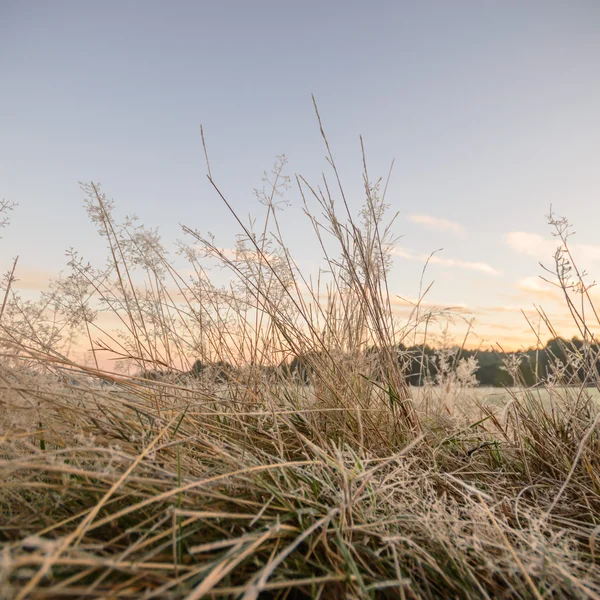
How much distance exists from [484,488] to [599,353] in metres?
0.67

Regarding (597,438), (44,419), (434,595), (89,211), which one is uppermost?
(89,211)

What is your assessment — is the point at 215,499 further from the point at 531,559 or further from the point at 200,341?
the point at 200,341

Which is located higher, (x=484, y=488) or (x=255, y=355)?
(x=255, y=355)

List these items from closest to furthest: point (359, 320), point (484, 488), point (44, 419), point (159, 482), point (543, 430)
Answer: point (159, 482)
point (44, 419)
point (484, 488)
point (543, 430)
point (359, 320)

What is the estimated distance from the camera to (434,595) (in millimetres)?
902

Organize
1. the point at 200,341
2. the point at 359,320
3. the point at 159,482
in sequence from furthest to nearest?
the point at 200,341 < the point at 359,320 < the point at 159,482

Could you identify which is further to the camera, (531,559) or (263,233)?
(263,233)

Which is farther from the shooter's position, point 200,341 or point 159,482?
point 200,341

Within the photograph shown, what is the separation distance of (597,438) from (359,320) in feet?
3.08

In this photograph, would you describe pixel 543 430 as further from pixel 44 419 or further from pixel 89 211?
pixel 89 211

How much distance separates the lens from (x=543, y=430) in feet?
5.42

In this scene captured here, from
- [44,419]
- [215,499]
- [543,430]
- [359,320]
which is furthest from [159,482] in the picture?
[543,430]

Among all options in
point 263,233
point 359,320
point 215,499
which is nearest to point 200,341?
point 263,233

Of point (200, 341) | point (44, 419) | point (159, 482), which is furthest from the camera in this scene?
point (200, 341)
